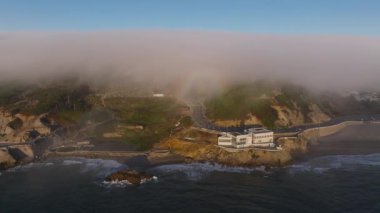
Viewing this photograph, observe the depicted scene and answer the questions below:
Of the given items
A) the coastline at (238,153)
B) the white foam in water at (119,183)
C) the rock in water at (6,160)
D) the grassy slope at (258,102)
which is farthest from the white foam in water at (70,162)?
the grassy slope at (258,102)

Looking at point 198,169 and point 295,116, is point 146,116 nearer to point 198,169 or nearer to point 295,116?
point 295,116

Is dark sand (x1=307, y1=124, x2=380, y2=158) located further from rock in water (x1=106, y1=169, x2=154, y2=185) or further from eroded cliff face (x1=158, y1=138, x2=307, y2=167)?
rock in water (x1=106, y1=169, x2=154, y2=185)

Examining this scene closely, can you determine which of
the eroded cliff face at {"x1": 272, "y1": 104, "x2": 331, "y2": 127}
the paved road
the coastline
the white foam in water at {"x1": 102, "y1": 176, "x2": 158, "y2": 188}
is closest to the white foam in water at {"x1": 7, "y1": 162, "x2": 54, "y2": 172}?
the coastline

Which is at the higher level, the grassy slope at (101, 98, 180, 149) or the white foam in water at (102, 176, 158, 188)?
the grassy slope at (101, 98, 180, 149)

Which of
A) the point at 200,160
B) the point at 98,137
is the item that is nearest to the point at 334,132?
the point at 200,160

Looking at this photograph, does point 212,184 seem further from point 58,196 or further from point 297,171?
point 58,196

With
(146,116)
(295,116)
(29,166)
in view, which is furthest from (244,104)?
(29,166)

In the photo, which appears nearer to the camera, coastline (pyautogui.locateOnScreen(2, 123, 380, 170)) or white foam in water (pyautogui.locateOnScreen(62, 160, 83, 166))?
coastline (pyautogui.locateOnScreen(2, 123, 380, 170))

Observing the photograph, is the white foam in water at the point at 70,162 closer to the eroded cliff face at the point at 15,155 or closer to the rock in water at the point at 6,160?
the eroded cliff face at the point at 15,155
